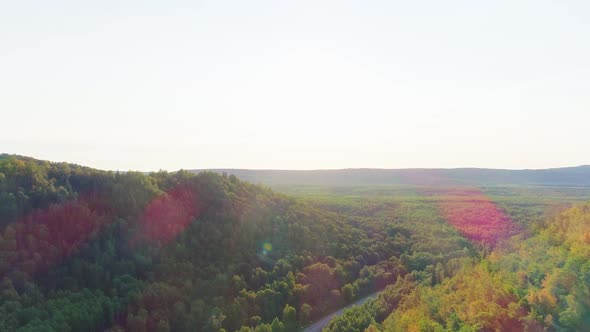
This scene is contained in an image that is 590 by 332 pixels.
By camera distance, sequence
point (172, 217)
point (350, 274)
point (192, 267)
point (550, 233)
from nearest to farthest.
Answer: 1. point (550, 233)
2. point (192, 267)
3. point (172, 217)
4. point (350, 274)

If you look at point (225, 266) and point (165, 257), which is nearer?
point (165, 257)

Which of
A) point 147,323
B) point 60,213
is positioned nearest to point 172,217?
point 60,213

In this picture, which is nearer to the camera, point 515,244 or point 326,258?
point 515,244

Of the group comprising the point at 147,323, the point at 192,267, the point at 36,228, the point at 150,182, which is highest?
the point at 150,182

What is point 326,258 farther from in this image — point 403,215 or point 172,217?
point 403,215

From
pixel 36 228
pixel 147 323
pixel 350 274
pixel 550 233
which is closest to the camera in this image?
pixel 550 233

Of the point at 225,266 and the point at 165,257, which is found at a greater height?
the point at 165,257

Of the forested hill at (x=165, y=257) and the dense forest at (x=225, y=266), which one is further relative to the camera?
the forested hill at (x=165, y=257)

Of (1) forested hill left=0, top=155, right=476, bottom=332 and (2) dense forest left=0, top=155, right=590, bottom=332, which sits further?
(1) forested hill left=0, top=155, right=476, bottom=332
